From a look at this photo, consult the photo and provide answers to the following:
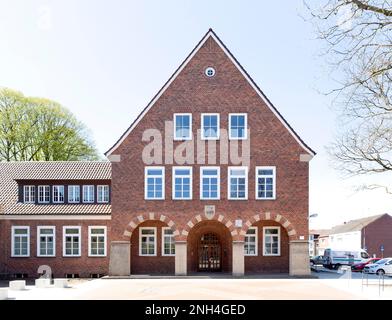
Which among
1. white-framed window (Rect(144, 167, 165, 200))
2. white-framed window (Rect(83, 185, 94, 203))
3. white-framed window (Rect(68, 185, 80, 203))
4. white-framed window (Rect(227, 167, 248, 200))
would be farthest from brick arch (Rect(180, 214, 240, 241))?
white-framed window (Rect(68, 185, 80, 203))

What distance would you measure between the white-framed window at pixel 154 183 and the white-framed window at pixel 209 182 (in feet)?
8.28

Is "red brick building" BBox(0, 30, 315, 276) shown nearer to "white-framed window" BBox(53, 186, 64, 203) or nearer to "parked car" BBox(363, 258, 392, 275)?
"white-framed window" BBox(53, 186, 64, 203)

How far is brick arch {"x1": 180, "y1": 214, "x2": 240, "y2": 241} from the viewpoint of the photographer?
27.4 meters

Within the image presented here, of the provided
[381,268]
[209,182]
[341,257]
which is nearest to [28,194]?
[209,182]

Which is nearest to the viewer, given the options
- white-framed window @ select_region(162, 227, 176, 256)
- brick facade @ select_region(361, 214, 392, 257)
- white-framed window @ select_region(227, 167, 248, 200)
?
white-framed window @ select_region(227, 167, 248, 200)

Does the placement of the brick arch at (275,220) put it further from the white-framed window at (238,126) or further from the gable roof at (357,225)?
the gable roof at (357,225)

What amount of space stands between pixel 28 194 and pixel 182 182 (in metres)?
12.1

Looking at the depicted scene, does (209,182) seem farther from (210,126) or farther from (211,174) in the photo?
(210,126)

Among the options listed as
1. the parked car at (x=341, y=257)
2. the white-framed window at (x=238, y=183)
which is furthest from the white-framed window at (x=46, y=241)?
the parked car at (x=341, y=257)

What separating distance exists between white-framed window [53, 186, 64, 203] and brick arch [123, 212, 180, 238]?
6896 mm

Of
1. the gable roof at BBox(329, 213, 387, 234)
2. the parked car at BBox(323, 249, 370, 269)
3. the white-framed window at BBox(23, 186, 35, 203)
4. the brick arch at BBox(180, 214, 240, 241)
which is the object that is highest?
the white-framed window at BBox(23, 186, 35, 203)

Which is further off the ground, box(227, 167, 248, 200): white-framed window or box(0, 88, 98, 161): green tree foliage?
box(0, 88, 98, 161): green tree foliage

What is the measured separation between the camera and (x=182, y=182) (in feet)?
91.7

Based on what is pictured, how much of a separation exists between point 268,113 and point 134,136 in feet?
29.1
